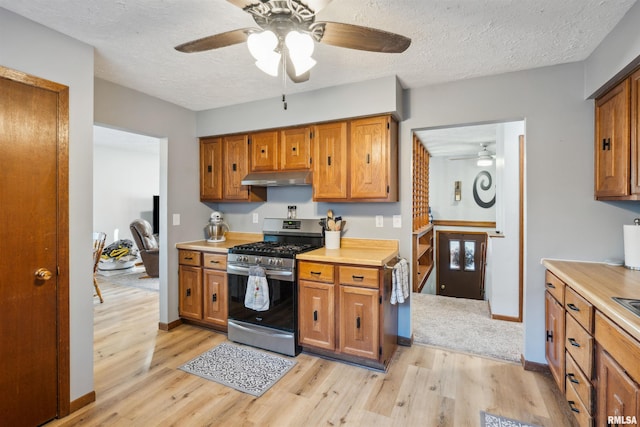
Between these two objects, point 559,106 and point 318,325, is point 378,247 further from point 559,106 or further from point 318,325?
point 559,106

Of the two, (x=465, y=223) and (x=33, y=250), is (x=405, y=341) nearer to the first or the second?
(x=33, y=250)

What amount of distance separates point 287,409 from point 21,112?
8.08 ft

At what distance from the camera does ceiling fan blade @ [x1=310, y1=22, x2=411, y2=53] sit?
4.75ft

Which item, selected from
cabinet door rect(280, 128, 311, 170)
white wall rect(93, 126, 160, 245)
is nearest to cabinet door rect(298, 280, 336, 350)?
cabinet door rect(280, 128, 311, 170)

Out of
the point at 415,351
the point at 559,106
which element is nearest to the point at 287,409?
the point at 415,351

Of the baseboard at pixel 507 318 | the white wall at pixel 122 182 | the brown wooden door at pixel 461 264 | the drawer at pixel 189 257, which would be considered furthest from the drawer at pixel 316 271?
the white wall at pixel 122 182

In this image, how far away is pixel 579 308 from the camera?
175cm

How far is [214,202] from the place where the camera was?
3.93 metres

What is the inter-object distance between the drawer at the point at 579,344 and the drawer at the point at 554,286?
163mm

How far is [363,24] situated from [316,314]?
2.23m

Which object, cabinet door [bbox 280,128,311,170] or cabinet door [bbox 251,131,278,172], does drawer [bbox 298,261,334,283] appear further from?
cabinet door [bbox 251,131,278,172]

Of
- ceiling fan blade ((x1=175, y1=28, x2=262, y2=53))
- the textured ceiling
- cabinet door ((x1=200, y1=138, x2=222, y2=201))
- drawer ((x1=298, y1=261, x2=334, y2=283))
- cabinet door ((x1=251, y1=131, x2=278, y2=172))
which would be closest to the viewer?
ceiling fan blade ((x1=175, y1=28, x2=262, y2=53))

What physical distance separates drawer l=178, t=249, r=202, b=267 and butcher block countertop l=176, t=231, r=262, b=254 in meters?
0.05

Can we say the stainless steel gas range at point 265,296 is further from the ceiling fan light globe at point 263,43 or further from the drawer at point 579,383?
the drawer at point 579,383
